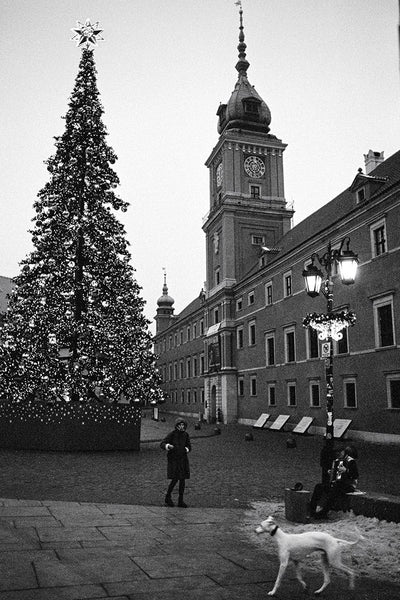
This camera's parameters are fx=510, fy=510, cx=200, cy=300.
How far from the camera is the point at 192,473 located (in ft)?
46.8

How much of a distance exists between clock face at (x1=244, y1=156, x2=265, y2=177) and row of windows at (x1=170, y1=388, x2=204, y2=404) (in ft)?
71.3

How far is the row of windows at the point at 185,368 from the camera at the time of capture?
177ft

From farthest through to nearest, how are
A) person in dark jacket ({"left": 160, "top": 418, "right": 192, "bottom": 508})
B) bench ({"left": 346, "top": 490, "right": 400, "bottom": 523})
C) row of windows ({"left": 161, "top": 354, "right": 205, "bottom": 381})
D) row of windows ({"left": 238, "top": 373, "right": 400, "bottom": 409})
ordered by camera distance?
row of windows ({"left": 161, "top": 354, "right": 205, "bottom": 381}) < row of windows ({"left": 238, "top": 373, "right": 400, "bottom": 409}) < person in dark jacket ({"left": 160, "top": 418, "right": 192, "bottom": 508}) < bench ({"left": 346, "top": 490, "right": 400, "bottom": 523})

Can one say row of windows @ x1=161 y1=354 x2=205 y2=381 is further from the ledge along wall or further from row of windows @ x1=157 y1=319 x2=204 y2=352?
the ledge along wall

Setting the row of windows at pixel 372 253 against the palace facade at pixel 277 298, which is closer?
the palace facade at pixel 277 298

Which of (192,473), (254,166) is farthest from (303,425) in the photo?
(254,166)

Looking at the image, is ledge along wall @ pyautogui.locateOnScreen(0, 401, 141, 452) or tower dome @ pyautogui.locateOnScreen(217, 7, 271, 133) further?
tower dome @ pyautogui.locateOnScreen(217, 7, 271, 133)

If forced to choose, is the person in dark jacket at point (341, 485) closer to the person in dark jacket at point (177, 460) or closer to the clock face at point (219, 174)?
the person in dark jacket at point (177, 460)

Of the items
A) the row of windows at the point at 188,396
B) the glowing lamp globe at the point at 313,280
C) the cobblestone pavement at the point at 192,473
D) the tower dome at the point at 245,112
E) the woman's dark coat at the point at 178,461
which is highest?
the tower dome at the point at 245,112

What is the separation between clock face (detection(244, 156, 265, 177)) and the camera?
150 feet

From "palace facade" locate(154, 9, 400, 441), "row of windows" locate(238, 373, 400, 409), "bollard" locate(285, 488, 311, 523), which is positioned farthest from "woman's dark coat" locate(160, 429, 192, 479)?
"row of windows" locate(238, 373, 400, 409)

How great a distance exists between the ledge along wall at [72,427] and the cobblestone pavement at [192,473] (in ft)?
2.89

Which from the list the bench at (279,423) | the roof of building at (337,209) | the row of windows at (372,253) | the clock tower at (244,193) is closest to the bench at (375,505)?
the row of windows at (372,253)

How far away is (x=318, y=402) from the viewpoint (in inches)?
1144
